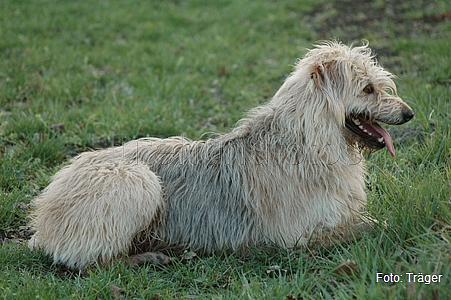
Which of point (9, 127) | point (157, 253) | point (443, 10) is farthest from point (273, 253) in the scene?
point (443, 10)

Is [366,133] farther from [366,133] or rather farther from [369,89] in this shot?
[369,89]

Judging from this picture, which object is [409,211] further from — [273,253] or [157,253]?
[157,253]

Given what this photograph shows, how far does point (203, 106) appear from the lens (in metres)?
Answer: 7.09

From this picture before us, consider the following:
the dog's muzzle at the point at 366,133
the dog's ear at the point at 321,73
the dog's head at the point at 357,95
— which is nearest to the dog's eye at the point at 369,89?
the dog's head at the point at 357,95

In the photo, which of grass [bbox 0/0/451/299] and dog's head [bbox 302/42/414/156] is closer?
grass [bbox 0/0/451/299]

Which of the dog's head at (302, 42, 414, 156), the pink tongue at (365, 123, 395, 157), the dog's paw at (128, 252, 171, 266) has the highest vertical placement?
the dog's head at (302, 42, 414, 156)

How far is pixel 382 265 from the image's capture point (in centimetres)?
326

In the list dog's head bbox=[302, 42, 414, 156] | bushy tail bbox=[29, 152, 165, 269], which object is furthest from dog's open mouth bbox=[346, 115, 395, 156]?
bushy tail bbox=[29, 152, 165, 269]

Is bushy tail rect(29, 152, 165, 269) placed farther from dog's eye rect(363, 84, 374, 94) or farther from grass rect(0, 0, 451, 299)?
dog's eye rect(363, 84, 374, 94)

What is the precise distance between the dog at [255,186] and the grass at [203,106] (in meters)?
0.17

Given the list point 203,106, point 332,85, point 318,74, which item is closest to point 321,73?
point 318,74

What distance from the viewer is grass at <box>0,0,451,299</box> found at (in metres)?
3.44

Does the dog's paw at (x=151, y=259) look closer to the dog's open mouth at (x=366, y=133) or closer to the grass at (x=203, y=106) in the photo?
the grass at (x=203, y=106)

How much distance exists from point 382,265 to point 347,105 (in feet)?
3.83
